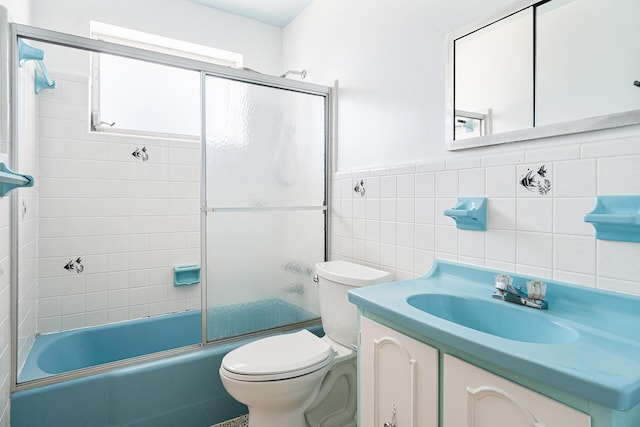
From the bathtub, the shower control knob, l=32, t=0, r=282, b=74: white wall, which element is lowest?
the bathtub

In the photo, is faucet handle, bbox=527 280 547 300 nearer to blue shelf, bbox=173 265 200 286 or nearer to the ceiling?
blue shelf, bbox=173 265 200 286

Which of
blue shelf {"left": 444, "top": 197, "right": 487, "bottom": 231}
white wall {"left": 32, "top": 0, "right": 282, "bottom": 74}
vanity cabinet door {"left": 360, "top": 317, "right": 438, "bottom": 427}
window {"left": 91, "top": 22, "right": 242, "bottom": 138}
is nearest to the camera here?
vanity cabinet door {"left": 360, "top": 317, "right": 438, "bottom": 427}

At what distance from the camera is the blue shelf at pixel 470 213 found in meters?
1.33

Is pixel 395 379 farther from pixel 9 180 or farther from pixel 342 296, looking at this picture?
pixel 9 180

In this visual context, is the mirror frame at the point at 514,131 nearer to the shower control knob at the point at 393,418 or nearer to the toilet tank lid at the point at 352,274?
the toilet tank lid at the point at 352,274

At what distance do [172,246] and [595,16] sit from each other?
259cm

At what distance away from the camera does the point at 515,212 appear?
126cm

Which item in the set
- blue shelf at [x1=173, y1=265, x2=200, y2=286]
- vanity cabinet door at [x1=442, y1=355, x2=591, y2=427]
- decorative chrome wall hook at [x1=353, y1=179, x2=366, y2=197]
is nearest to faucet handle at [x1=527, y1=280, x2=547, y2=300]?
vanity cabinet door at [x1=442, y1=355, x2=591, y2=427]

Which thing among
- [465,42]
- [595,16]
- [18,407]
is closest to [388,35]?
[465,42]

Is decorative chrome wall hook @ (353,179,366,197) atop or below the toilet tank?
atop

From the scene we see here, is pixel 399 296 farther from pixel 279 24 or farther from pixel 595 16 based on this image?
pixel 279 24

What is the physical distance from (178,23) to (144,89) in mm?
530

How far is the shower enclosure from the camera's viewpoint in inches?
71.4

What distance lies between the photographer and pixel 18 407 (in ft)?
4.62
